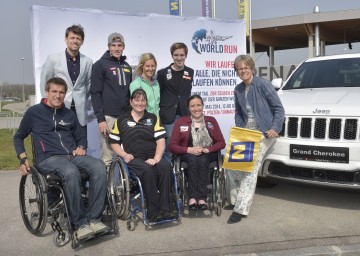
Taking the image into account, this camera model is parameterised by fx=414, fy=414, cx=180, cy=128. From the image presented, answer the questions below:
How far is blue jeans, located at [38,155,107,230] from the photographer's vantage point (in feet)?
12.5

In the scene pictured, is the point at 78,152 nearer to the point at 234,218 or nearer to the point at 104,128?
the point at 104,128

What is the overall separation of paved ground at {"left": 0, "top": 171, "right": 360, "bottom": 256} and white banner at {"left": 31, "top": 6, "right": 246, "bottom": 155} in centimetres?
215

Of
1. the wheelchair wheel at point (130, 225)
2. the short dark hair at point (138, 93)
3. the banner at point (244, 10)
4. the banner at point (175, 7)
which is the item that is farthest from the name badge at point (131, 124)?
the banner at point (244, 10)

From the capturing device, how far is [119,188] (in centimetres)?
423

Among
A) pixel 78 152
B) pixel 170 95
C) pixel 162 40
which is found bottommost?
pixel 78 152

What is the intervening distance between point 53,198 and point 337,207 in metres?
3.22

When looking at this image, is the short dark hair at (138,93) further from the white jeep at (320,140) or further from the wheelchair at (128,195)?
the white jeep at (320,140)

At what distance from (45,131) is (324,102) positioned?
3.10 metres

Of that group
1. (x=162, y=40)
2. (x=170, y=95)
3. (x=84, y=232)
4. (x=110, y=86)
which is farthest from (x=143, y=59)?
(x=84, y=232)

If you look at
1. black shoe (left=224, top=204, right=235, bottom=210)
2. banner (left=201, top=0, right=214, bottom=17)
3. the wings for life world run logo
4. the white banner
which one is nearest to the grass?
the white banner

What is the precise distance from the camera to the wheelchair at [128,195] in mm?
4078

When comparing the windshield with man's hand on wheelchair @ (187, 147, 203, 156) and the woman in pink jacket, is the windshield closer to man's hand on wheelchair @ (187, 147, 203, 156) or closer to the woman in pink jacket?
the woman in pink jacket

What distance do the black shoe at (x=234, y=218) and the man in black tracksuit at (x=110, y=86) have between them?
1688 mm

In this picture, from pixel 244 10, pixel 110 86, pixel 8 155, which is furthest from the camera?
pixel 244 10
